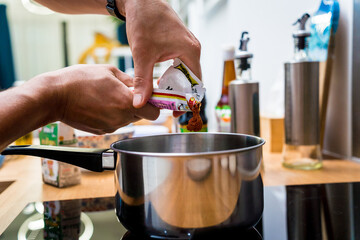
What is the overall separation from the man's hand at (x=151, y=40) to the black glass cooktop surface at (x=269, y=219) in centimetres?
19

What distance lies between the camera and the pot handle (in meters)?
0.42

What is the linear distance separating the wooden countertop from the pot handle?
0.49ft

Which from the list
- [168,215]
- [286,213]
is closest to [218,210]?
[168,215]

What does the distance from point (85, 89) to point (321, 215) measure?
16.3 inches

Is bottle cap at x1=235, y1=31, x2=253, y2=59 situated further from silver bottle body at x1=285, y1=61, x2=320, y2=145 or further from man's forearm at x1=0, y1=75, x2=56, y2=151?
man's forearm at x1=0, y1=75, x2=56, y2=151

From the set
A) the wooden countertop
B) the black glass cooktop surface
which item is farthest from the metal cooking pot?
the wooden countertop

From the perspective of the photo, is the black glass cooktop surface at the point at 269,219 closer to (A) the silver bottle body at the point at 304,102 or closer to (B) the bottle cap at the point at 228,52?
(A) the silver bottle body at the point at 304,102

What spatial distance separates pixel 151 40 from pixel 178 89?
9cm

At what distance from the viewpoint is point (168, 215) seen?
36cm

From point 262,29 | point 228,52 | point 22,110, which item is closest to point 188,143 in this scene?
point 22,110

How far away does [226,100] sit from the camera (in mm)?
966

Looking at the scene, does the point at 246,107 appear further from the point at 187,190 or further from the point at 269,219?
the point at 187,190

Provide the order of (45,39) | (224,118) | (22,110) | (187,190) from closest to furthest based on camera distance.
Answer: (187,190) < (22,110) < (224,118) < (45,39)

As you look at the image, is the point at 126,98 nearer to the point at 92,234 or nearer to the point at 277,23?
the point at 92,234
